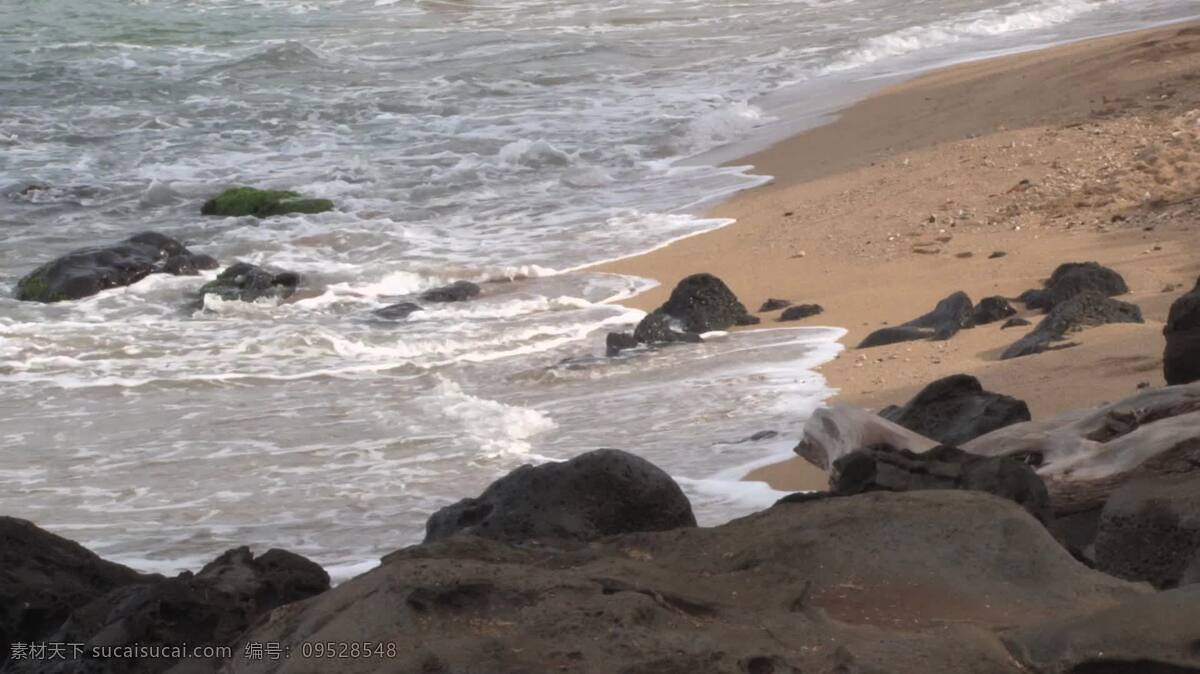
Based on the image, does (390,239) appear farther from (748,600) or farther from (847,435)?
(748,600)

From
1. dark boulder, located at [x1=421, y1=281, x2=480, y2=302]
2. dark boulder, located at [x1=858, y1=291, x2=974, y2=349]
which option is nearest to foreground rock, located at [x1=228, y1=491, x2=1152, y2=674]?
dark boulder, located at [x1=858, y1=291, x2=974, y2=349]

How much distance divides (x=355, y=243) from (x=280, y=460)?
541 centimetres

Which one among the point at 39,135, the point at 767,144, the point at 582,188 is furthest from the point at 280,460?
the point at 39,135

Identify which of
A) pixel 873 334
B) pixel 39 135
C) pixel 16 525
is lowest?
pixel 873 334

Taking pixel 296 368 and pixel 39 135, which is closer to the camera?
pixel 296 368

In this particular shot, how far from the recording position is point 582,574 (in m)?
2.86

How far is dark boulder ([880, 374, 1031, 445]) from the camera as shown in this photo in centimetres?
493

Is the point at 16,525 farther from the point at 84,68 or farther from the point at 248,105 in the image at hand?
the point at 84,68

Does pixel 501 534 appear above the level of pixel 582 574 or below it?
below

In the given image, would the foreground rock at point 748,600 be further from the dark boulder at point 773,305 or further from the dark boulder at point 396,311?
the dark boulder at point 396,311

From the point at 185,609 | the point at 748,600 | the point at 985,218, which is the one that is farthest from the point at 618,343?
the point at 748,600

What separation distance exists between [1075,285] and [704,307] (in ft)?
6.59

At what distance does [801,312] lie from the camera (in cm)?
828

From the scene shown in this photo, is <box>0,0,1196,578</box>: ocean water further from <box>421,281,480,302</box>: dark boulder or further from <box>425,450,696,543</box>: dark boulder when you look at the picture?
<box>425,450,696,543</box>: dark boulder
